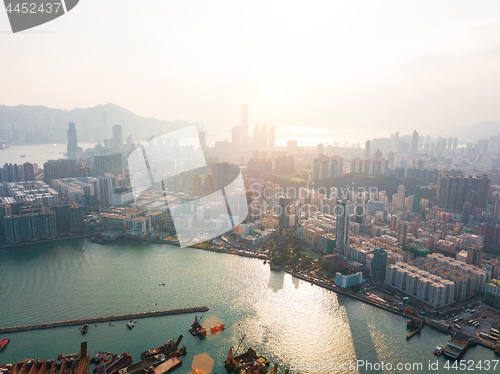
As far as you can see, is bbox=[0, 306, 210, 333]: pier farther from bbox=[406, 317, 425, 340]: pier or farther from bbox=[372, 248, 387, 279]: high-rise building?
bbox=[372, 248, 387, 279]: high-rise building

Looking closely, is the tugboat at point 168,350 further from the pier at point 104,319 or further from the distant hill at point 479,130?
the distant hill at point 479,130

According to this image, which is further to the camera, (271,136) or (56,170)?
(271,136)

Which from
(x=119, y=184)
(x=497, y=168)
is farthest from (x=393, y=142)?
(x=119, y=184)

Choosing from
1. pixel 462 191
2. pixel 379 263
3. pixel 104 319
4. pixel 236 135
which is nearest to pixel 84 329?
pixel 104 319

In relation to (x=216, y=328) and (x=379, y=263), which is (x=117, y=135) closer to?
(x=379, y=263)

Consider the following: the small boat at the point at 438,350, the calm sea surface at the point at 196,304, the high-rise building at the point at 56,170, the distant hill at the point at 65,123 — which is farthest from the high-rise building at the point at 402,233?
the distant hill at the point at 65,123

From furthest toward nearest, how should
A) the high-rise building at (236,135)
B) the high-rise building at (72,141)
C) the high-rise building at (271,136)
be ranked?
the high-rise building at (271,136), the high-rise building at (236,135), the high-rise building at (72,141)

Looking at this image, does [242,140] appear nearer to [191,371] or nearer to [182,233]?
[182,233]

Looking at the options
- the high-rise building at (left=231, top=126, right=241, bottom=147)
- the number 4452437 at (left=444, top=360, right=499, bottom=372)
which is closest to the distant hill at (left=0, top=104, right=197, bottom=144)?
the high-rise building at (left=231, top=126, right=241, bottom=147)
